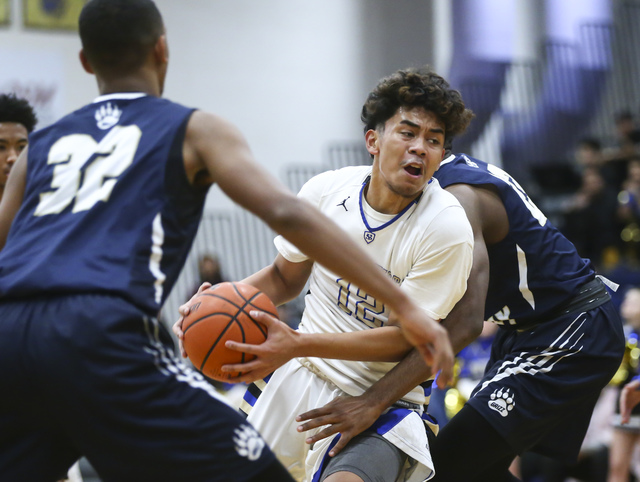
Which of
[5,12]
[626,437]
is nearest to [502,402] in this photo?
[626,437]

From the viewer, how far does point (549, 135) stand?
46.5ft

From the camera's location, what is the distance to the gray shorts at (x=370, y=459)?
3492 mm

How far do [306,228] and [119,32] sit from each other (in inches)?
34.5

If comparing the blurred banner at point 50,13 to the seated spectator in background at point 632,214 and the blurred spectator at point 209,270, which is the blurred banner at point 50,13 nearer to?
the blurred spectator at point 209,270

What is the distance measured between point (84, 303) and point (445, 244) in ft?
5.39

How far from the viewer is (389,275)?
12.3 ft

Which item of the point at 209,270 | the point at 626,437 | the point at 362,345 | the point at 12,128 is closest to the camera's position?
the point at 362,345

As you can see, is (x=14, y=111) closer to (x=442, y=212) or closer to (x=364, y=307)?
(x=364, y=307)

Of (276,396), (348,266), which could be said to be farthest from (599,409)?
(348,266)

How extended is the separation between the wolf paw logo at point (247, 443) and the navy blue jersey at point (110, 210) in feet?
1.45

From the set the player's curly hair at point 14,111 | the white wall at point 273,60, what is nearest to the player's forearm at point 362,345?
the player's curly hair at point 14,111

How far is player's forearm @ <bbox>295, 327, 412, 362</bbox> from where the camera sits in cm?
341

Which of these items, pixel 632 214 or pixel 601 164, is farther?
pixel 601 164

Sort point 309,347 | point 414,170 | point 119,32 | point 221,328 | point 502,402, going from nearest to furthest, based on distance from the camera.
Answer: point 119,32 → point 221,328 → point 309,347 → point 414,170 → point 502,402
